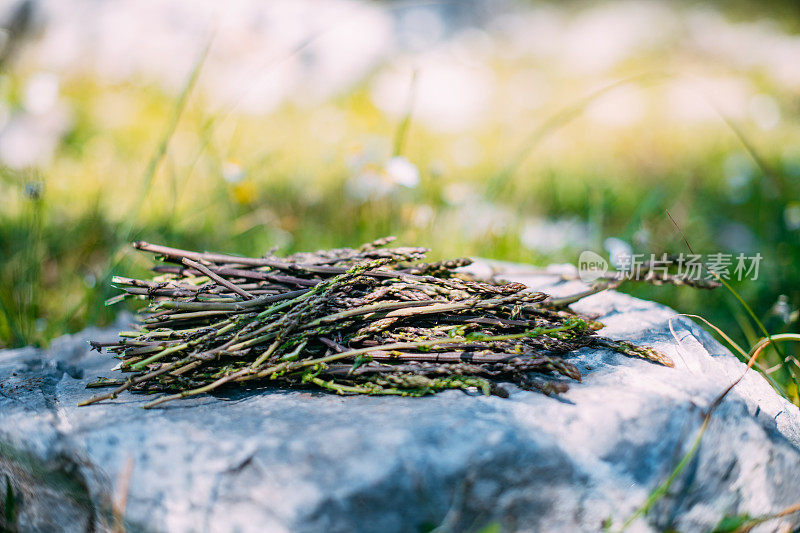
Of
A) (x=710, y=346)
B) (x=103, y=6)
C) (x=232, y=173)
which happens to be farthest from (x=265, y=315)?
(x=103, y=6)

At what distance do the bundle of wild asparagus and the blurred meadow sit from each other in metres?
0.94

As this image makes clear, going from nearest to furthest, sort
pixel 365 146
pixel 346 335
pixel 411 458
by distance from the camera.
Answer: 1. pixel 411 458
2. pixel 346 335
3. pixel 365 146

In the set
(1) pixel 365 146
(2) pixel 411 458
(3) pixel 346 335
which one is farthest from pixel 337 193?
(2) pixel 411 458

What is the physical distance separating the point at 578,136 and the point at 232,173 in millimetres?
3830

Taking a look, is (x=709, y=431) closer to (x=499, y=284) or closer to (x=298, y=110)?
(x=499, y=284)

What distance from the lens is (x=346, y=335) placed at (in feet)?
5.28

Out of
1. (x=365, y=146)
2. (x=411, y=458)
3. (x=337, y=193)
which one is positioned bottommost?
(x=411, y=458)

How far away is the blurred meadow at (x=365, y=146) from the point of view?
303 centimetres

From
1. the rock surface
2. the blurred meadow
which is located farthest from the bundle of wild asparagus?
the blurred meadow

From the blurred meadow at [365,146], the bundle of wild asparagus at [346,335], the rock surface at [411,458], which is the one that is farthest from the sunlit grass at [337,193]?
the rock surface at [411,458]

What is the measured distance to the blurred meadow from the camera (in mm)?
3031

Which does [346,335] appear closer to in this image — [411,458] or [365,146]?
[411,458]

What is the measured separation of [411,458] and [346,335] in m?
0.48

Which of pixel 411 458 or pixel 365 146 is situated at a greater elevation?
pixel 365 146
